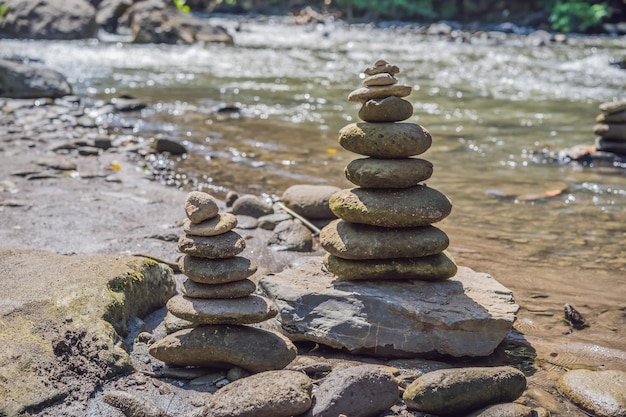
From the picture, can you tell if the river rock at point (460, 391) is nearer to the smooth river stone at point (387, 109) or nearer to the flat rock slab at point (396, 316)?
the flat rock slab at point (396, 316)

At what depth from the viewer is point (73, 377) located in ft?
13.4

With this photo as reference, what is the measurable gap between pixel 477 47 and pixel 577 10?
11.8m

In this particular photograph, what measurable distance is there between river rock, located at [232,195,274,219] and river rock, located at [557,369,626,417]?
12.9 ft

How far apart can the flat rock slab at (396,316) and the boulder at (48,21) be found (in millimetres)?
24468

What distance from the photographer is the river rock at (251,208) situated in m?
7.73

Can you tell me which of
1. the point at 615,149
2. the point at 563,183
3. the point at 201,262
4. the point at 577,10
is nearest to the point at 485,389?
the point at 201,262

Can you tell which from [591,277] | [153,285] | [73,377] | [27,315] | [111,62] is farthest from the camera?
[111,62]

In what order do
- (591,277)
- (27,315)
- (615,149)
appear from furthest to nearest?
1. (615,149)
2. (591,277)
3. (27,315)

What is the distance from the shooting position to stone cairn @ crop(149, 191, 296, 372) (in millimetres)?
4426

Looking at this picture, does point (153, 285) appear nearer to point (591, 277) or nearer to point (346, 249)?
point (346, 249)

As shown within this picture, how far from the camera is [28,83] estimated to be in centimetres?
1467

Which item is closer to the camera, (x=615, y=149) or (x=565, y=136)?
(x=615, y=149)

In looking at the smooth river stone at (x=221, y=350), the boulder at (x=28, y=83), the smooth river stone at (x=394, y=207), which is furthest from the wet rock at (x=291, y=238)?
the boulder at (x=28, y=83)

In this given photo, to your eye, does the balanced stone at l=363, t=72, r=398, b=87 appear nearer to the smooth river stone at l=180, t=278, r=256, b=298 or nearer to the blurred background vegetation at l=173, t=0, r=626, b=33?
the smooth river stone at l=180, t=278, r=256, b=298
